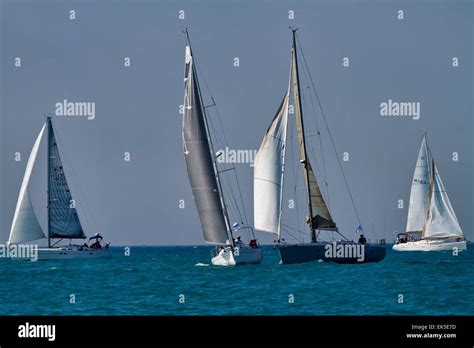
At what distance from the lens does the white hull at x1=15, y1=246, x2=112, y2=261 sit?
89.9m

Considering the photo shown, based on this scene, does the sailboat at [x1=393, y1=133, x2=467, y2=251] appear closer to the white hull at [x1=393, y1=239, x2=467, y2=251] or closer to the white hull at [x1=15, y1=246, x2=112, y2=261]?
the white hull at [x1=393, y1=239, x2=467, y2=251]

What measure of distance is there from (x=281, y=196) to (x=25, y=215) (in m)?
31.9

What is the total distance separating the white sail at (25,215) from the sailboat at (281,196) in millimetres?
29795

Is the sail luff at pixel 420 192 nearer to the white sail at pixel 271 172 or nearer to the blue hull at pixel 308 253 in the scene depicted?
the blue hull at pixel 308 253

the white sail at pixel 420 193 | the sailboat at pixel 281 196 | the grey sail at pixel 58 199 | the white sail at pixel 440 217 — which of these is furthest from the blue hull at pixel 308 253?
the white sail at pixel 440 217

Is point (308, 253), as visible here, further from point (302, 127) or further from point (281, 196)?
point (302, 127)

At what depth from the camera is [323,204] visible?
6353cm

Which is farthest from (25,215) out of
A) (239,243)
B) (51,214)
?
(239,243)

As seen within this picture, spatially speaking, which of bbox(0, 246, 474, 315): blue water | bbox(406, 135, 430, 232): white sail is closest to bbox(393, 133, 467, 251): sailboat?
bbox(406, 135, 430, 232): white sail

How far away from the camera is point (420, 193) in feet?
325

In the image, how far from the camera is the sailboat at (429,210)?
95.4 metres

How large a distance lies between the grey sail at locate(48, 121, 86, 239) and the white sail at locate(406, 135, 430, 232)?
3202 centimetres
